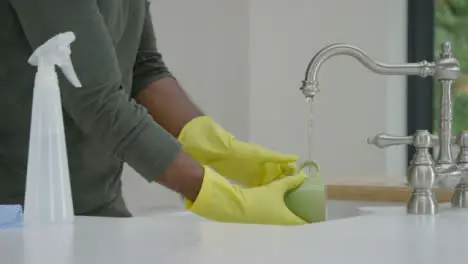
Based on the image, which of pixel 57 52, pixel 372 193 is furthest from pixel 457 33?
pixel 57 52

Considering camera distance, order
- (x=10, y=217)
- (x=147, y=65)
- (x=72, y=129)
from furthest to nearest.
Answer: (x=147, y=65) < (x=72, y=129) < (x=10, y=217)

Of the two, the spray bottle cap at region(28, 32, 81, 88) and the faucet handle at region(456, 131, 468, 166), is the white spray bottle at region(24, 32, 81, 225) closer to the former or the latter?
the spray bottle cap at region(28, 32, 81, 88)

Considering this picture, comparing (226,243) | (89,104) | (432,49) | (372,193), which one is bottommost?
(372,193)

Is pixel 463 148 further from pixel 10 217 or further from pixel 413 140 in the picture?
pixel 10 217

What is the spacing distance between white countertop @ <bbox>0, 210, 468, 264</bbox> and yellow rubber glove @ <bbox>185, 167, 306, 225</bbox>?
0.14 m

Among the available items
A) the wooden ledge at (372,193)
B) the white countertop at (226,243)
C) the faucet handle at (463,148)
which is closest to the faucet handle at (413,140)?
the faucet handle at (463,148)

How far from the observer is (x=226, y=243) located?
1.92ft

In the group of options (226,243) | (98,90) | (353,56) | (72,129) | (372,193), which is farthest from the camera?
(372,193)

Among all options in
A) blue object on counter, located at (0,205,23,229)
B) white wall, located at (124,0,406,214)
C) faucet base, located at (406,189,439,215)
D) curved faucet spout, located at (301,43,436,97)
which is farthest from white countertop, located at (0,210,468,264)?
white wall, located at (124,0,406,214)

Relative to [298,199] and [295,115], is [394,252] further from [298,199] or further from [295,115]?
[295,115]

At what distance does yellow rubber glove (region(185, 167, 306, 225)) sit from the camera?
0.94 meters

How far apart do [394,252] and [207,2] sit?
1.70m

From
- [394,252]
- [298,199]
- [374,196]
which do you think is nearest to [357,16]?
[374,196]

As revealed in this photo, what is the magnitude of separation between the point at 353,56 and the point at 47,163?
604 mm
